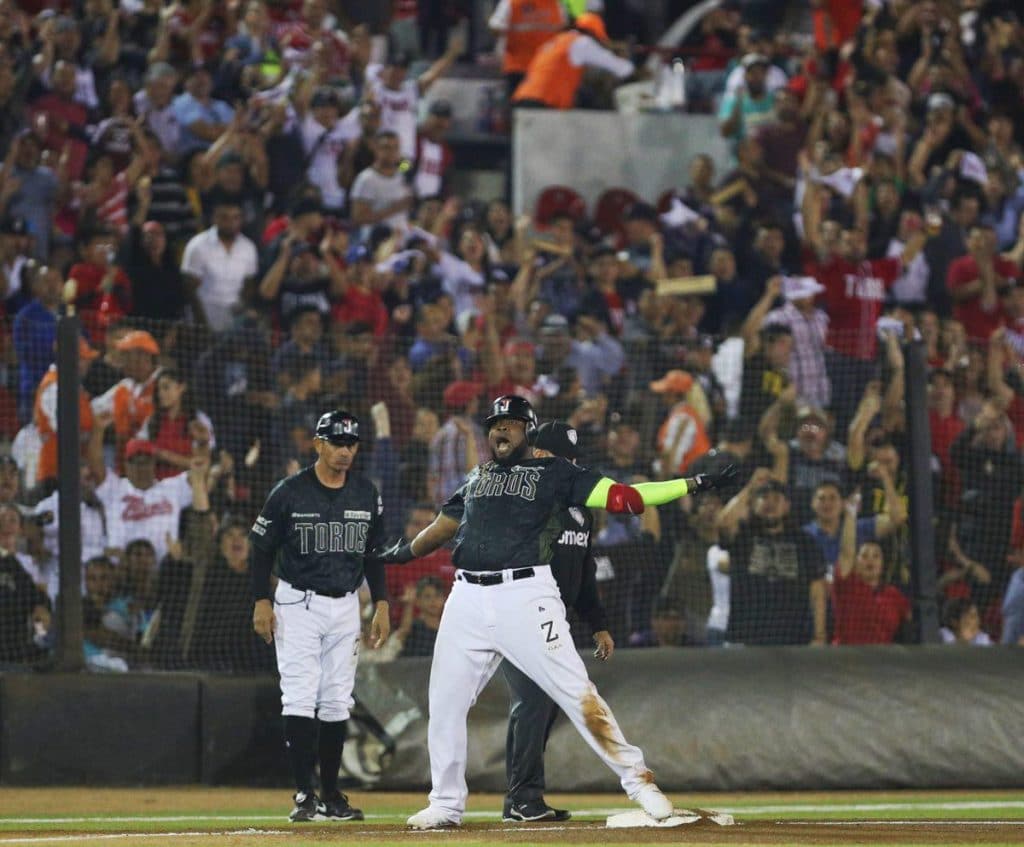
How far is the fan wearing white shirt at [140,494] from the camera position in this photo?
11609mm

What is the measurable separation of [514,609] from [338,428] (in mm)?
1633

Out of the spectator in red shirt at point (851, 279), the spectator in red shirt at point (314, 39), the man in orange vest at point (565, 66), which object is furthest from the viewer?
the man in orange vest at point (565, 66)

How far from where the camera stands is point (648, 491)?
812cm

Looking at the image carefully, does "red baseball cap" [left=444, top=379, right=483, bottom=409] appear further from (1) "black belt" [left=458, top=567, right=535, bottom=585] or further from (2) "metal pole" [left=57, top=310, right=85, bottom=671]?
(1) "black belt" [left=458, top=567, right=535, bottom=585]

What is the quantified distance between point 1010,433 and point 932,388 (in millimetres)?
614

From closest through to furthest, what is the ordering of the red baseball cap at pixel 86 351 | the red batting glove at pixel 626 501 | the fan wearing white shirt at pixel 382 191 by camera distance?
the red batting glove at pixel 626 501 → the red baseball cap at pixel 86 351 → the fan wearing white shirt at pixel 382 191

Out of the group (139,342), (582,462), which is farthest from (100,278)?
(582,462)

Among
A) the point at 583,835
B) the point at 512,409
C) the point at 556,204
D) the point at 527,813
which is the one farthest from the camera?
the point at 556,204

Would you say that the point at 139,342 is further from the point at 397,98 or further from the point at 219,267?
the point at 397,98

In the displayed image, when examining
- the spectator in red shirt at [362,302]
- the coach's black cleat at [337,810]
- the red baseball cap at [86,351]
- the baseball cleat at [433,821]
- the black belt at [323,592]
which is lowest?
the coach's black cleat at [337,810]

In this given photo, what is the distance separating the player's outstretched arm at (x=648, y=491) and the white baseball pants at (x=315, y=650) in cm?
175

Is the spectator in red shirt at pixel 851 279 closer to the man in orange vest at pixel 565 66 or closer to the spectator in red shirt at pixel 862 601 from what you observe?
the spectator in red shirt at pixel 862 601

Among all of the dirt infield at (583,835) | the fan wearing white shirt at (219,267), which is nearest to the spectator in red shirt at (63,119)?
the fan wearing white shirt at (219,267)

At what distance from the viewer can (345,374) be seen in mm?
12414
